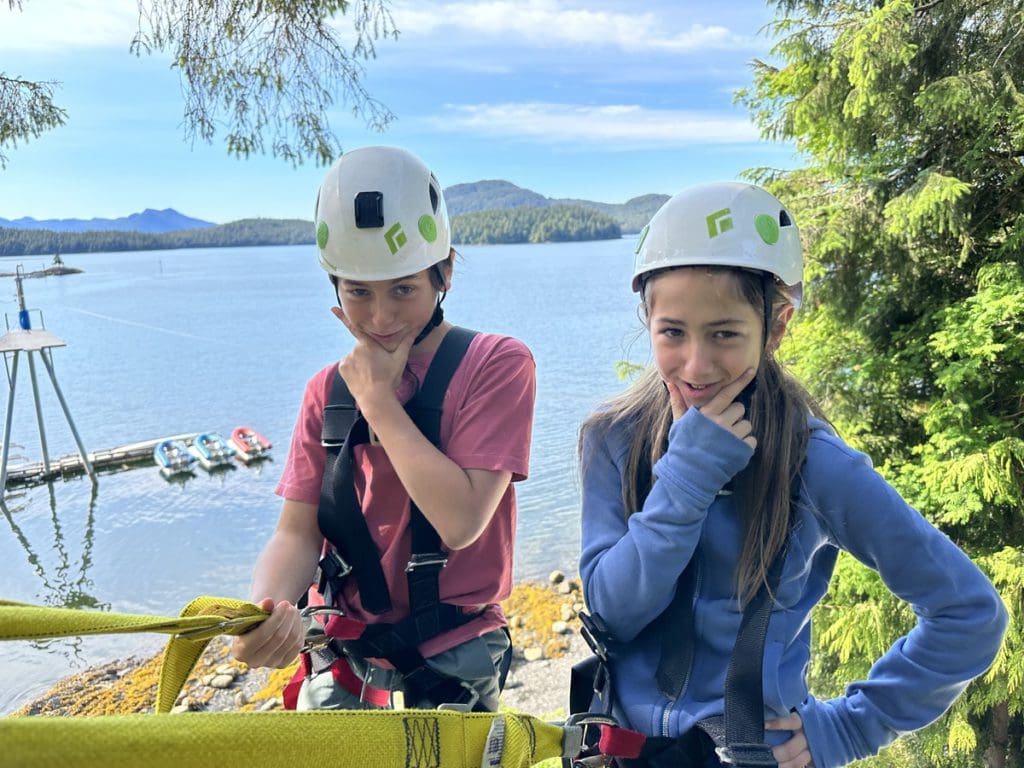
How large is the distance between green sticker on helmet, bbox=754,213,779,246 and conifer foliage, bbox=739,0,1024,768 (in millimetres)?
7626

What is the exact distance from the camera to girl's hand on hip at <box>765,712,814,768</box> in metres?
1.64

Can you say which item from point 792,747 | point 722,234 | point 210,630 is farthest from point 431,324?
point 792,747

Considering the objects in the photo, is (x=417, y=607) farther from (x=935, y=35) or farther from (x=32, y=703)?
(x=32, y=703)

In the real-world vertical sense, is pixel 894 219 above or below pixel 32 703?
above

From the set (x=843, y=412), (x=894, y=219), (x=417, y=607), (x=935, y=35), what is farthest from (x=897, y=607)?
(x=417, y=607)

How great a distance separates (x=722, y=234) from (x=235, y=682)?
16.0 meters

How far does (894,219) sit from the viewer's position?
8750 millimetres

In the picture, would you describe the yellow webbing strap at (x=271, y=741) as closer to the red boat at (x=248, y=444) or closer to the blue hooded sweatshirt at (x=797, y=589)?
the blue hooded sweatshirt at (x=797, y=589)

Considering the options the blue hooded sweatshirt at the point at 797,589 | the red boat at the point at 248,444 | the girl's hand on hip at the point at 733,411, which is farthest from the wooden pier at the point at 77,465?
the girl's hand on hip at the point at 733,411

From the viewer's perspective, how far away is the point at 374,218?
81.3 inches

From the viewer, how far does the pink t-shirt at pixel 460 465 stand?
2.00 metres

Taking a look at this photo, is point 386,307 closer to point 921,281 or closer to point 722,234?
point 722,234

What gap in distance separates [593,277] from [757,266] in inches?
4247

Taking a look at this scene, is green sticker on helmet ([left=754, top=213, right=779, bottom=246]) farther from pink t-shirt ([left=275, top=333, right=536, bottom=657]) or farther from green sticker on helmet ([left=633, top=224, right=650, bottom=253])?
pink t-shirt ([left=275, top=333, right=536, bottom=657])
